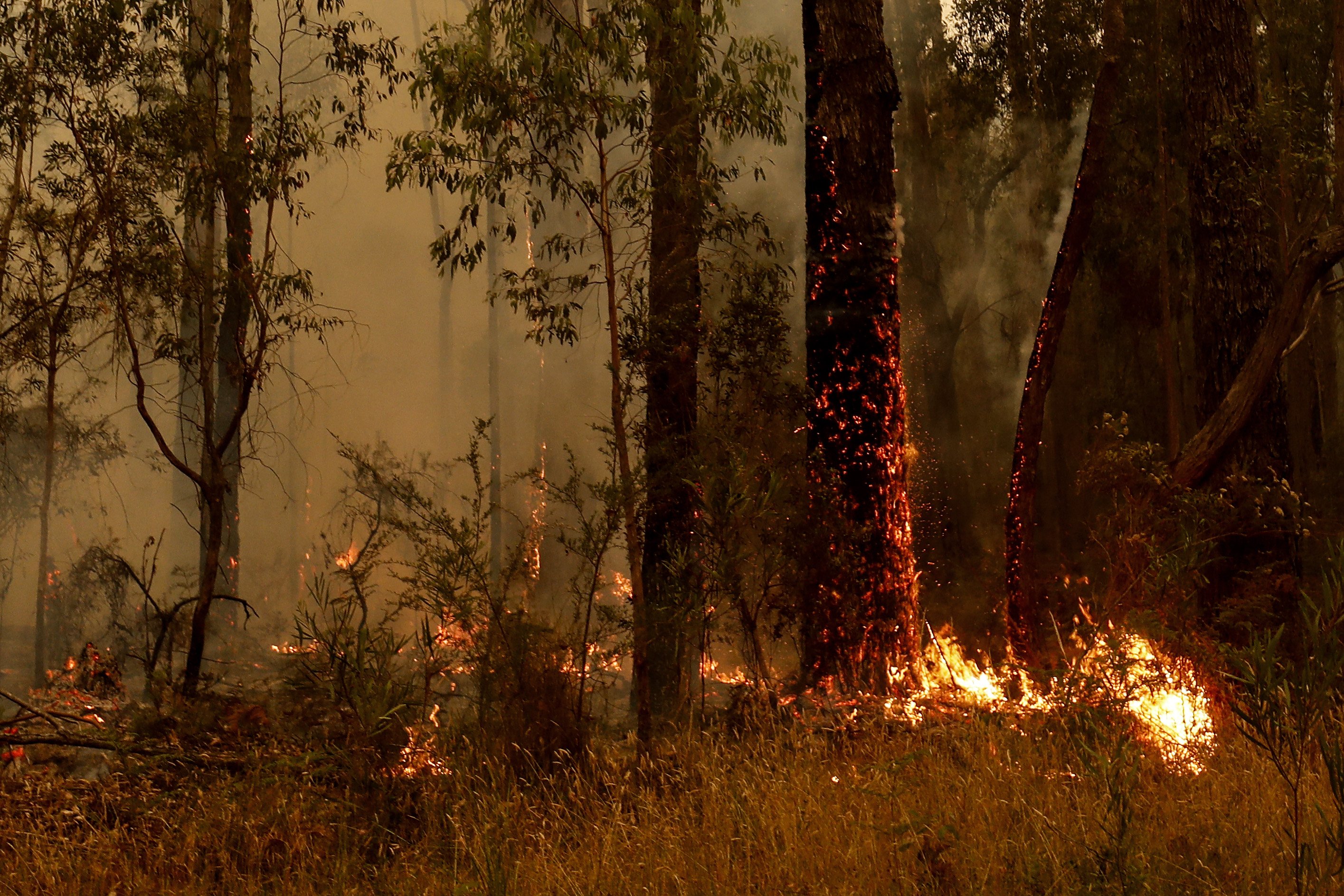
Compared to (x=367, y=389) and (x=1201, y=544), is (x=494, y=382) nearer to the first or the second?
(x=367, y=389)

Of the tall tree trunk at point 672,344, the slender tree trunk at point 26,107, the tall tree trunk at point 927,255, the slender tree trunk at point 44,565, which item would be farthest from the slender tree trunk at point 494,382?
the tall tree trunk at point 672,344

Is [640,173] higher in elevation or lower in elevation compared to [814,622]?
higher

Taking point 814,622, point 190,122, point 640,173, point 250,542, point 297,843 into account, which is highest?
point 190,122

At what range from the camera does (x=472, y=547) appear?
14.6ft

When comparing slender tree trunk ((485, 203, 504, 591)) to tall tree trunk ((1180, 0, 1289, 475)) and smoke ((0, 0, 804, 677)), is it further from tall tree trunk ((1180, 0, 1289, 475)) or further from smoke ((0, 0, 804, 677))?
tall tree trunk ((1180, 0, 1289, 475))

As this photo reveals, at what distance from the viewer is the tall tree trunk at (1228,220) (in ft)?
21.7

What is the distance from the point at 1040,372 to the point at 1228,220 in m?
1.61

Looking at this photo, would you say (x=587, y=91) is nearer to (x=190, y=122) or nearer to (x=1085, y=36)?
(x=190, y=122)

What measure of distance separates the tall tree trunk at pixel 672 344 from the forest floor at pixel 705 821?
78 cm

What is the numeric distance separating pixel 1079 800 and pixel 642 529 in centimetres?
374

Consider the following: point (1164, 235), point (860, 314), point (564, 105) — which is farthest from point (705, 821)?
point (1164, 235)

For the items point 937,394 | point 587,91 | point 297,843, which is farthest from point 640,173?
point 937,394

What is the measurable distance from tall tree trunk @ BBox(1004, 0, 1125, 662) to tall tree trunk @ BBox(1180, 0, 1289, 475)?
0.80 m

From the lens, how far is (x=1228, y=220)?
7.02 m
